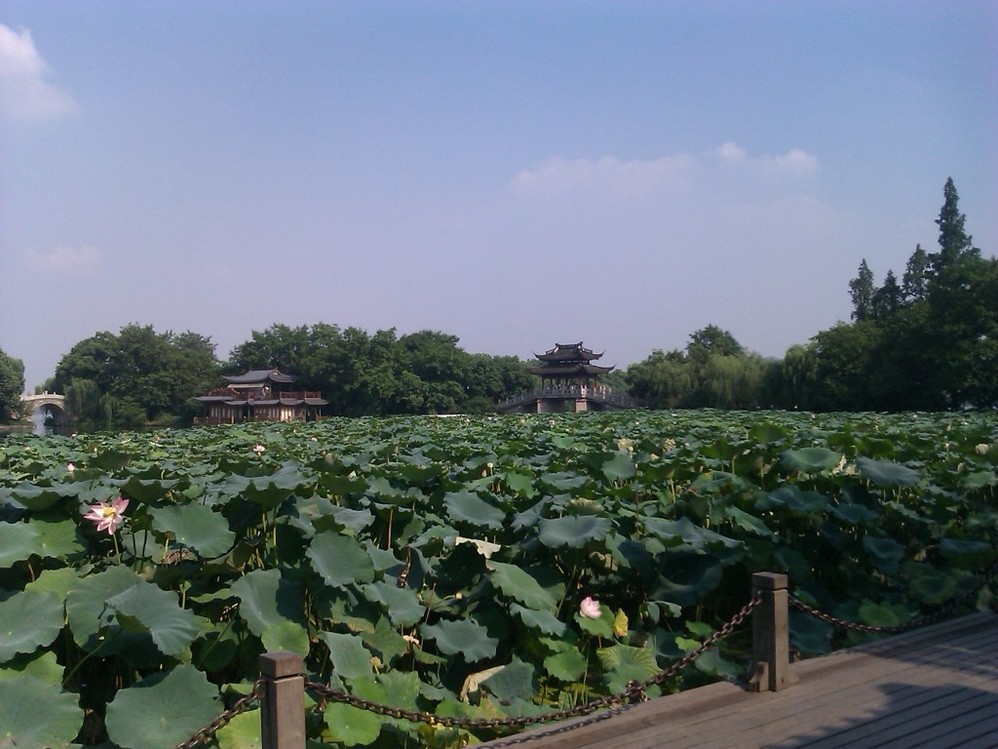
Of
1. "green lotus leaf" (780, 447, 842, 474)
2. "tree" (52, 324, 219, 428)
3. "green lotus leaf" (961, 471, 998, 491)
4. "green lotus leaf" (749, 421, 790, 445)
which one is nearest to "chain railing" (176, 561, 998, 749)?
"green lotus leaf" (780, 447, 842, 474)

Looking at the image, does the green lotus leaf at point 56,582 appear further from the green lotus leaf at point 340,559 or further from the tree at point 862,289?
the tree at point 862,289

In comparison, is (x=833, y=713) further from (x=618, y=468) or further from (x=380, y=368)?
(x=380, y=368)

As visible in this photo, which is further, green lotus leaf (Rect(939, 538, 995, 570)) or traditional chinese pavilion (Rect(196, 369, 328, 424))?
traditional chinese pavilion (Rect(196, 369, 328, 424))

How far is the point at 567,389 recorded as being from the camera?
46.2 metres

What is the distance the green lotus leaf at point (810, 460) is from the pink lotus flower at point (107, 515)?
3463 millimetres

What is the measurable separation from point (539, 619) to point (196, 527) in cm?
131

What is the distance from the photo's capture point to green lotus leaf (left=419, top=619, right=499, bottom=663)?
2.97 metres

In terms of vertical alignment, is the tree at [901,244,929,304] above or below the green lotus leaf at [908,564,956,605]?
above

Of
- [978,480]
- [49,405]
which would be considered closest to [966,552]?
[978,480]

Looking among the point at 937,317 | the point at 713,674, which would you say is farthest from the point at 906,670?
the point at 937,317

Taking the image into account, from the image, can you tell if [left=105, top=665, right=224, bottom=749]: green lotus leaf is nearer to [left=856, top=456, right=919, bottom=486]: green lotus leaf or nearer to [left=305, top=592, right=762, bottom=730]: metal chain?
[left=305, top=592, right=762, bottom=730]: metal chain

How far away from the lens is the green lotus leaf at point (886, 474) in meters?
4.36

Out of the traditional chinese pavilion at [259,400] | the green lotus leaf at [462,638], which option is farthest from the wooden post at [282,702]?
the traditional chinese pavilion at [259,400]

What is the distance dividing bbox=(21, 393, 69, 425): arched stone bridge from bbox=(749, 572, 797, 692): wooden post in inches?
1858
